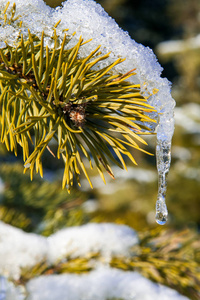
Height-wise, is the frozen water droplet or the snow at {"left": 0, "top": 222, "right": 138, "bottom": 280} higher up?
the frozen water droplet

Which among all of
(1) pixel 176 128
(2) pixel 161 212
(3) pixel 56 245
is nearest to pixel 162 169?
(2) pixel 161 212

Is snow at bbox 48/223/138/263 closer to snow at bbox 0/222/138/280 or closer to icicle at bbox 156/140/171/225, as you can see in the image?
snow at bbox 0/222/138/280

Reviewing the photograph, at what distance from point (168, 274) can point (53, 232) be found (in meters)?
0.23

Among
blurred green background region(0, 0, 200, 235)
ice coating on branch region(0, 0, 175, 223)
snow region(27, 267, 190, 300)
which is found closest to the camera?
ice coating on branch region(0, 0, 175, 223)

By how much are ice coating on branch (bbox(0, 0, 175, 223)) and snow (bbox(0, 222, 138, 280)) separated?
26 centimetres

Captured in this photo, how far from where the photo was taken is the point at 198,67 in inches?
243

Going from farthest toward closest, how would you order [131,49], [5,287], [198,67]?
1. [198,67]
2. [5,287]
3. [131,49]

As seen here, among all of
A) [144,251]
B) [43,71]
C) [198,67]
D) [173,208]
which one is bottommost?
[173,208]

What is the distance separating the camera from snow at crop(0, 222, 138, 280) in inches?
18.9

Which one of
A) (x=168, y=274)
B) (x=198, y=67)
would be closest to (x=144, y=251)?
(x=168, y=274)

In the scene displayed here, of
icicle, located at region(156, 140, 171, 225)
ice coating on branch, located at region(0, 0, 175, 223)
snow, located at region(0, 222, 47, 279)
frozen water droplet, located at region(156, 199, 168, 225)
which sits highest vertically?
ice coating on branch, located at region(0, 0, 175, 223)

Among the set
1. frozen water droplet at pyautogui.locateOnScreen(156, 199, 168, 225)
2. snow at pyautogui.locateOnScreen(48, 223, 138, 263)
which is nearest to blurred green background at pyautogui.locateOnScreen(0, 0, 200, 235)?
snow at pyautogui.locateOnScreen(48, 223, 138, 263)

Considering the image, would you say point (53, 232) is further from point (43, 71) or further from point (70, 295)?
point (43, 71)

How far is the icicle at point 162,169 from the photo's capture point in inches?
12.6
